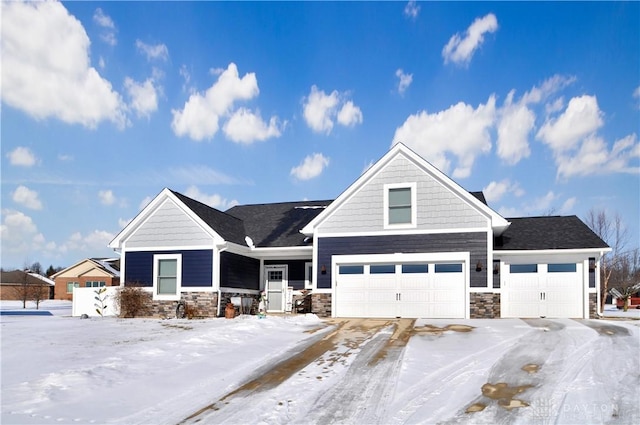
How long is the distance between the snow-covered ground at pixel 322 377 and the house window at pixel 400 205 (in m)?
5.78

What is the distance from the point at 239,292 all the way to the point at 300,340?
9.06 m

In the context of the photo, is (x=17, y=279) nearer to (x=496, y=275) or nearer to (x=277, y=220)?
(x=277, y=220)

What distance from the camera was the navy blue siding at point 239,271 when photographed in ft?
70.1

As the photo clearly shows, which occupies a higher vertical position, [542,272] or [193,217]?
[193,217]

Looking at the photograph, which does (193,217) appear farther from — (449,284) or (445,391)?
(445,391)

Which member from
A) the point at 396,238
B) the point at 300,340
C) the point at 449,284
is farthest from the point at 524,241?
the point at 300,340

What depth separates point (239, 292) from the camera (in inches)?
882

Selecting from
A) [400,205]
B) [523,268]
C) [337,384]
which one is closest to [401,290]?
→ [400,205]

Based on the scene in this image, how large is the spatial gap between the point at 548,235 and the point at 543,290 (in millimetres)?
2291

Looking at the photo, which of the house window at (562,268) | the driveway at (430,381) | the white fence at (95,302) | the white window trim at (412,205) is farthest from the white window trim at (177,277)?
the house window at (562,268)

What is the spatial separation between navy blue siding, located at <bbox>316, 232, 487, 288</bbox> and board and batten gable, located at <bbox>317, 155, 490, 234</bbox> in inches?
13.4

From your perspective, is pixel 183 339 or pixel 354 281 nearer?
pixel 183 339

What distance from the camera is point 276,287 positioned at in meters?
24.0

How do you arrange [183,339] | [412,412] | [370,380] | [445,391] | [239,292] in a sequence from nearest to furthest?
[412,412], [445,391], [370,380], [183,339], [239,292]
